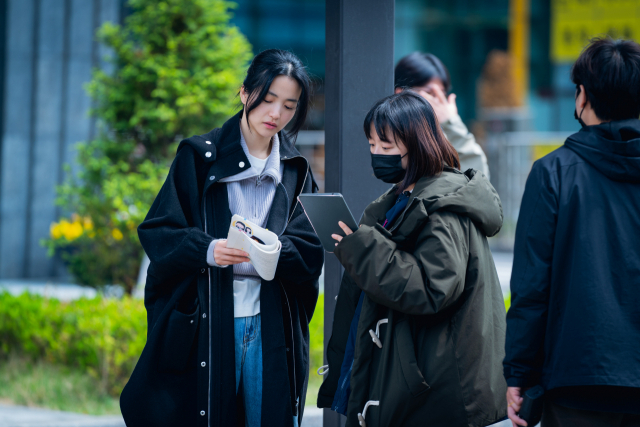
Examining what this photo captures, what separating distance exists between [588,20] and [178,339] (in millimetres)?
16630

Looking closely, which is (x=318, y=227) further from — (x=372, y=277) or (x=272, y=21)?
(x=272, y=21)

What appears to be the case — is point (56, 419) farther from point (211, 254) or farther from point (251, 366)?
point (211, 254)

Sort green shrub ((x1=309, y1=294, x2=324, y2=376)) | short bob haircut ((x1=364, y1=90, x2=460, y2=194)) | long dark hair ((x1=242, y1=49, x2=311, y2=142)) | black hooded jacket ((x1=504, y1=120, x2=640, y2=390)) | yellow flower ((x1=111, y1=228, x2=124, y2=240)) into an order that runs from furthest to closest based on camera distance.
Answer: yellow flower ((x1=111, y1=228, x2=124, y2=240)) < green shrub ((x1=309, y1=294, x2=324, y2=376)) < long dark hair ((x1=242, y1=49, x2=311, y2=142)) < short bob haircut ((x1=364, y1=90, x2=460, y2=194)) < black hooded jacket ((x1=504, y1=120, x2=640, y2=390))

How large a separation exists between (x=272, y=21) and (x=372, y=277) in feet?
52.7

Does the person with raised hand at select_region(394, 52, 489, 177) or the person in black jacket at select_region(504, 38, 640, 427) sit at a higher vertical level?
the person with raised hand at select_region(394, 52, 489, 177)

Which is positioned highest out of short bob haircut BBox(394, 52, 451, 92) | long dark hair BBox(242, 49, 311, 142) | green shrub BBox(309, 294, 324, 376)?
short bob haircut BBox(394, 52, 451, 92)

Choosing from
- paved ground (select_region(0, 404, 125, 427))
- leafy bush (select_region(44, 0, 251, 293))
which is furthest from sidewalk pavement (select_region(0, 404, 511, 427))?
leafy bush (select_region(44, 0, 251, 293))

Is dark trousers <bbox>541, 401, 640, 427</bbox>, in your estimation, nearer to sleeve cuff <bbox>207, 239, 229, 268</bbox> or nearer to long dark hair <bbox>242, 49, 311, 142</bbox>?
sleeve cuff <bbox>207, 239, 229, 268</bbox>

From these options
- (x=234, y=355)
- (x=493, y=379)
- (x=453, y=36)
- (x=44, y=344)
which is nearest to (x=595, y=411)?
(x=493, y=379)

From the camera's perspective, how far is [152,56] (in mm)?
5598

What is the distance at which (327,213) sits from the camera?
2.12 meters

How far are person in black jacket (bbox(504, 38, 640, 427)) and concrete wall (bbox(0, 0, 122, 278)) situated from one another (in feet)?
23.2

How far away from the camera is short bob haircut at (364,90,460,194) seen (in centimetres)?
207

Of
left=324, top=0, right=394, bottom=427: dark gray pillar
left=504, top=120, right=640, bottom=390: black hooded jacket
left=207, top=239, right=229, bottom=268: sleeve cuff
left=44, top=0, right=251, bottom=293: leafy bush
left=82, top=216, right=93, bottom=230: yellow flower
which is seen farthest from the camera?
left=82, top=216, right=93, bottom=230: yellow flower
